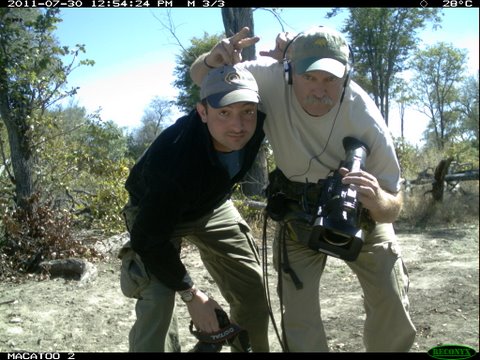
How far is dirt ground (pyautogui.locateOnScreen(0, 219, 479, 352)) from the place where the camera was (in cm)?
448

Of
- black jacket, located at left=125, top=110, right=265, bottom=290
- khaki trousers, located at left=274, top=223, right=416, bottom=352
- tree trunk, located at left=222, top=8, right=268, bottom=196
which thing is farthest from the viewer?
tree trunk, located at left=222, top=8, right=268, bottom=196

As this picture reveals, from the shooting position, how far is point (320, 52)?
3.01 meters

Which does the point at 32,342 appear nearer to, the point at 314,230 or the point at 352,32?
the point at 314,230

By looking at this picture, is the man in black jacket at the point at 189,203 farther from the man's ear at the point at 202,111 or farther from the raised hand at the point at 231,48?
the raised hand at the point at 231,48

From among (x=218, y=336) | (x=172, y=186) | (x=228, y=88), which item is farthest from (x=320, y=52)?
(x=218, y=336)

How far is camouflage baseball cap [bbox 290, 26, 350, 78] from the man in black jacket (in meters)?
0.33

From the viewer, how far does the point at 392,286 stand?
3.11 m

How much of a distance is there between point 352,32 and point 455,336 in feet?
71.2

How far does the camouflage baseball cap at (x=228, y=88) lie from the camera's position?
2889 mm

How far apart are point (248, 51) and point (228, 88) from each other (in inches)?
232

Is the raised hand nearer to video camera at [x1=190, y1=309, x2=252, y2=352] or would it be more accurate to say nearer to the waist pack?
the waist pack

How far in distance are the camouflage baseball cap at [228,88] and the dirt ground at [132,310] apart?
98.5 inches

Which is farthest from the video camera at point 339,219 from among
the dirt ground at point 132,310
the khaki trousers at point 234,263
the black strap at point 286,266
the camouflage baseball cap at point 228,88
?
the dirt ground at point 132,310

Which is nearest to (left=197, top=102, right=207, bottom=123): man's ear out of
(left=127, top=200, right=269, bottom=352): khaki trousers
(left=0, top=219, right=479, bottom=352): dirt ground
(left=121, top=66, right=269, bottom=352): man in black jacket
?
(left=121, top=66, right=269, bottom=352): man in black jacket
